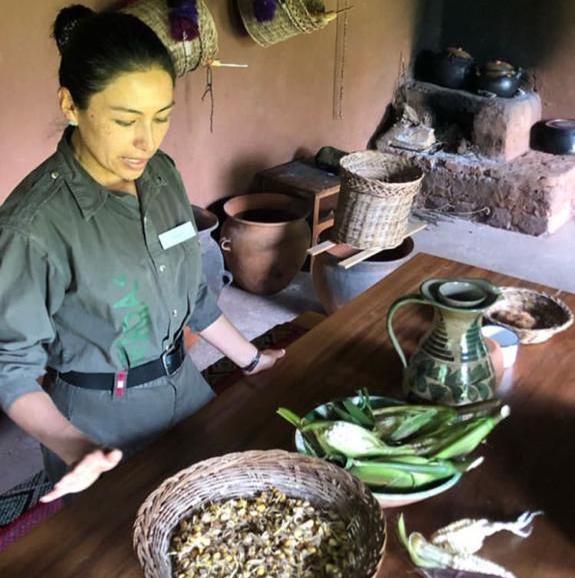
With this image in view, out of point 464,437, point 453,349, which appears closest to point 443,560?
point 464,437

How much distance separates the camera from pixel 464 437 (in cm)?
109

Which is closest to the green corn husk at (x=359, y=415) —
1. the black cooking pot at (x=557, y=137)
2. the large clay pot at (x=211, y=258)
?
the large clay pot at (x=211, y=258)

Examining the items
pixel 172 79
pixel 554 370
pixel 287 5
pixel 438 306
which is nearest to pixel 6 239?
pixel 172 79

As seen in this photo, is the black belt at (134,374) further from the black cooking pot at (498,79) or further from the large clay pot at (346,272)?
the black cooking pot at (498,79)

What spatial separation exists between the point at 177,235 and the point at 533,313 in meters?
0.82

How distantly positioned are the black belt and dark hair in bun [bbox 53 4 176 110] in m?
0.48

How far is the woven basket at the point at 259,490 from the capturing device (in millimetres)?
869

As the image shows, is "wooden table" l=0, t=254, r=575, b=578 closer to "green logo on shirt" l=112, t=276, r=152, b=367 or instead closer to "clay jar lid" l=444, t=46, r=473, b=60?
"green logo on shirt" l=112, t=276, r=152, b=367

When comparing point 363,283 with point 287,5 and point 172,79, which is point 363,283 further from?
point 172,79

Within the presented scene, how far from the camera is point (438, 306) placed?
3.83 ft

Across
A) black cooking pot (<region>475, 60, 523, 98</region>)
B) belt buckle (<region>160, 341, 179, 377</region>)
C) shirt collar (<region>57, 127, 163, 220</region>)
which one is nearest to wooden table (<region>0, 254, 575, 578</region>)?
belt buckle (<region>160, 341, 179, 377</region>)

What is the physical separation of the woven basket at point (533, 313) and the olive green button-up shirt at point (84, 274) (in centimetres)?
68

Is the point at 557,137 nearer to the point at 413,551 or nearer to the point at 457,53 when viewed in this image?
the point at 457,53

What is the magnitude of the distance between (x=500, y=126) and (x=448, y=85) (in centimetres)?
49
